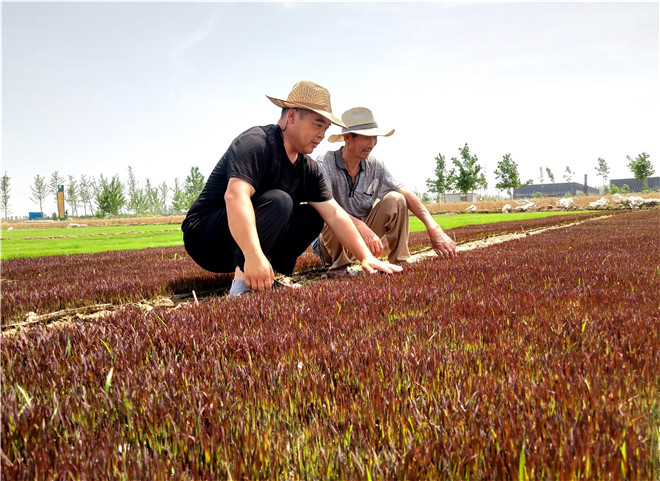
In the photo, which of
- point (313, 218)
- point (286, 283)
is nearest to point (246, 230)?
point (313, 218)

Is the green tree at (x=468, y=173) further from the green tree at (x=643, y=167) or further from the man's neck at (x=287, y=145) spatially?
the man's neck at (x=287, y=145)

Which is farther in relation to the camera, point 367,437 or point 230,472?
point 367,437

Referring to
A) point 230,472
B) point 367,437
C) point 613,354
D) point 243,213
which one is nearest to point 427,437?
point 367,437

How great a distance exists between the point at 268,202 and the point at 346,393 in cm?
268

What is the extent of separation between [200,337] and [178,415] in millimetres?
980

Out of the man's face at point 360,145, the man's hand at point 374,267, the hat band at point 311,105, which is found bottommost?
the man's hand at point 374,267

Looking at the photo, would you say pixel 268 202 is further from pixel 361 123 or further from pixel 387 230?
pixel 387 230

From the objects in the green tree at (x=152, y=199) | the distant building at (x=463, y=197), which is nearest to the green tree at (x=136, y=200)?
the green tree at (x=152, y=199)

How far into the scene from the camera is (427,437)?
1364mm

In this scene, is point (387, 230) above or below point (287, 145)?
below

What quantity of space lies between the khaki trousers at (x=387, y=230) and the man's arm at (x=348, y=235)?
4.87 ft

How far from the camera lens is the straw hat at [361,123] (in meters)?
5.24

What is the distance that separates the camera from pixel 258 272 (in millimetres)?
3646

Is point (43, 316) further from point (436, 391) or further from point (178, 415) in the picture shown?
point (436, 391)
